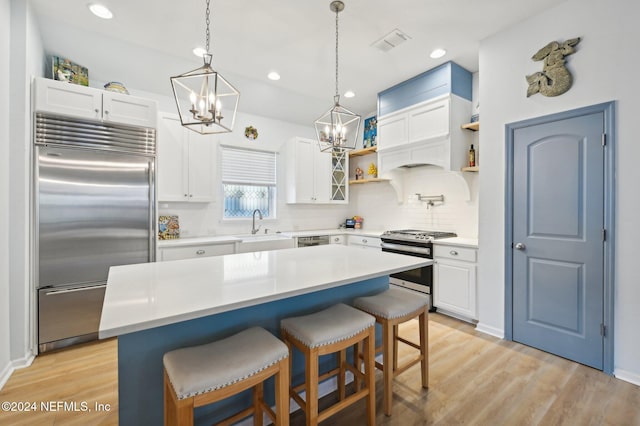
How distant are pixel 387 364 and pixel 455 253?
6.22 ft

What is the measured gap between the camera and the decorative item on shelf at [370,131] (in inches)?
190

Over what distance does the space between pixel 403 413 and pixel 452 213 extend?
2658 mm

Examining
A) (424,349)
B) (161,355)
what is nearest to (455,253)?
(424,349)

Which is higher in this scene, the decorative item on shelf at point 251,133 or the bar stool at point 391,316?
the decorative item on shelf at point 251,133

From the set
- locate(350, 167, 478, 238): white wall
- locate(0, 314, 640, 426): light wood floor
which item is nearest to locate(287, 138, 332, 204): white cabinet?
locate(350, 167, 478, 238): white wall

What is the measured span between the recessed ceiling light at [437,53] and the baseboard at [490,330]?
2.92m

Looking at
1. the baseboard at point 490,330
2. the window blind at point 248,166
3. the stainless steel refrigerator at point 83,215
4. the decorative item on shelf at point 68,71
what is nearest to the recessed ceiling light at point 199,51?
the stainless steel refrigerator at point 83,215

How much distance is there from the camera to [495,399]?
6.39 ft

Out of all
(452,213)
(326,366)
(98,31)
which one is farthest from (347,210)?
(98,31)

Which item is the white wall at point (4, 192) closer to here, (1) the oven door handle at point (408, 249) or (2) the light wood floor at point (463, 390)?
(2) the light wood floor at point (463, 390)

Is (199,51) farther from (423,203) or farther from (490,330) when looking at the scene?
(490,330)

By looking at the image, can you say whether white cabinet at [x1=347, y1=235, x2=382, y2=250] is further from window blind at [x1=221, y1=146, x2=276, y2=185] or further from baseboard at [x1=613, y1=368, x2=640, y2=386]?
baseboard at [x1=613, y1=368, x2=640, y2=386]

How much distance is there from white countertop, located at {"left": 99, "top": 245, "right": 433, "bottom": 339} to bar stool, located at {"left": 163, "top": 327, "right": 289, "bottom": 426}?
236 mm

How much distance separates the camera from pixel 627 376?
2.13m
